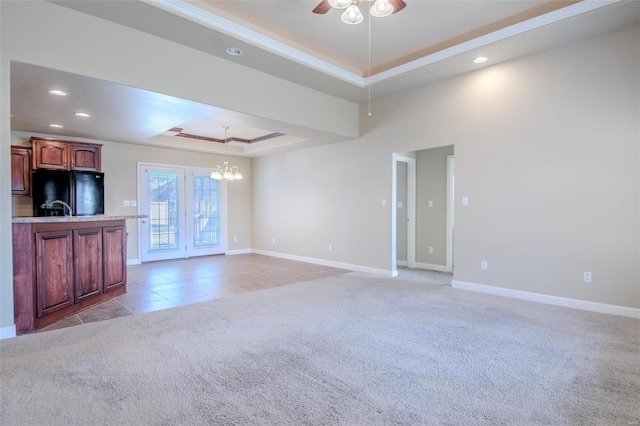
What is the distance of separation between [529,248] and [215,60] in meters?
4.50

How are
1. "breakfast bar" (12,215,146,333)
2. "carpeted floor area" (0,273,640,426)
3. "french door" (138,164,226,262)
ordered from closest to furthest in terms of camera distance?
"carpeted floor area" (0,273,640,426) < "breakfast bar" (12,215,146,333) < "french door" (138,164,226,262)

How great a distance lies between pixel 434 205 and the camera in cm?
615

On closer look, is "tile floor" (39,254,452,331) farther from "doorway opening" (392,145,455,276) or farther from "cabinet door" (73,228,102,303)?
"doorway opening" (392,145,455,276)

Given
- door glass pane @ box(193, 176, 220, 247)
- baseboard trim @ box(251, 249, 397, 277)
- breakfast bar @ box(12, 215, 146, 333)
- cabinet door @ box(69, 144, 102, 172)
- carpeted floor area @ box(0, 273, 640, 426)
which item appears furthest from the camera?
door glass pane @ box(193, 176, 220, 247)

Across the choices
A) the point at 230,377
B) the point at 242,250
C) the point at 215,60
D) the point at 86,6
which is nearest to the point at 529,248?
the point at 230,377

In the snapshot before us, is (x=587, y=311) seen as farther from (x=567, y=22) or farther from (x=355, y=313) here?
(x=567, y=22)

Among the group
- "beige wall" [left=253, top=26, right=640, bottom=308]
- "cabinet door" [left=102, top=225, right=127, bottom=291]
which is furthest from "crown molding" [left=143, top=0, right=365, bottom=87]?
"cabinet door" [left=102, top=225, right=127, bottom=291]

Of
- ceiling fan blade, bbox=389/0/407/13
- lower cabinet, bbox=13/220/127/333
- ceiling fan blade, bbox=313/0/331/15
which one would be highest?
ceiling fan blade, bbox=313/0/331/15

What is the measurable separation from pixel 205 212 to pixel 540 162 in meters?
7.01

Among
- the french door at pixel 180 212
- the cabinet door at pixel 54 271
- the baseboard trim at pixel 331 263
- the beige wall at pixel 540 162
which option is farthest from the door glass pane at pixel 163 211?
the beige wall at pixel 540 162

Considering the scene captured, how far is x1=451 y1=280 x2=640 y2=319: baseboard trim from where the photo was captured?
132 inches

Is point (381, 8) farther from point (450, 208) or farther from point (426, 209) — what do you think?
point (426, 209)

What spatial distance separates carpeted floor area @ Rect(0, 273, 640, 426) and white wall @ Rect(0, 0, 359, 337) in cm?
127

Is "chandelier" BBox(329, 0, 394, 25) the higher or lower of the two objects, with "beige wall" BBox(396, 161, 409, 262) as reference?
higher
